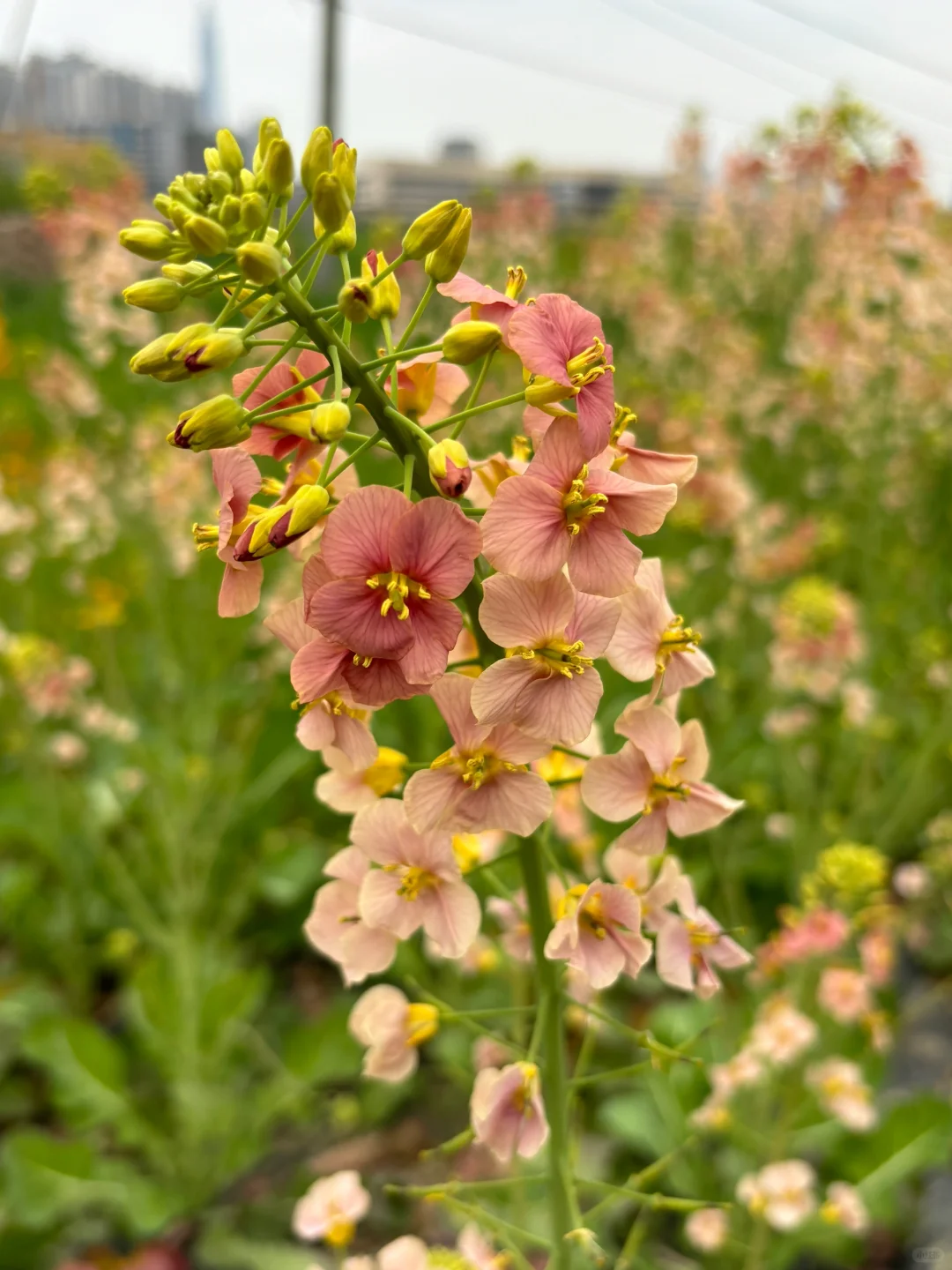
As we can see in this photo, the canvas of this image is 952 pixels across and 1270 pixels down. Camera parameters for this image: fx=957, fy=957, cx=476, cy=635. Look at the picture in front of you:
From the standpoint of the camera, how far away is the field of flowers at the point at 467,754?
2.61ft

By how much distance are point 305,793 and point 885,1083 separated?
198 centimetres

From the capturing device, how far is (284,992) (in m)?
2.94

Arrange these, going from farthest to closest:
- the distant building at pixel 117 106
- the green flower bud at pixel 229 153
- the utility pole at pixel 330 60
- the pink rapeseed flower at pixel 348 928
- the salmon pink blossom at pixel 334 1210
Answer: the distant building at pixel 117 106
the utility pole at pixel 330 60
the salmon pink blossom at pixel 334 1210
the pink rapeseed flower at pixel 348 928
the green flower bud at pixel 229 153

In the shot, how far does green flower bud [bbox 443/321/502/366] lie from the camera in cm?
81

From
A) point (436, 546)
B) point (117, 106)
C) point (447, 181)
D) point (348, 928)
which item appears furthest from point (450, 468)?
point (447, 181)

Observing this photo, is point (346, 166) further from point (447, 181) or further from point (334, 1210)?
point (447, 181)

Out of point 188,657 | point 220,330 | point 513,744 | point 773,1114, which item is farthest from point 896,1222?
point 188,657

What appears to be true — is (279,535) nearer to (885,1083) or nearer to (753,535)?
(885,1083)

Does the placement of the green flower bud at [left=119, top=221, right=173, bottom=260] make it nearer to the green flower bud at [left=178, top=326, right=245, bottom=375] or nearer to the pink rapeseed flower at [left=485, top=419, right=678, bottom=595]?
the green flower bud at [left=178, top=326, right=245, bottom=375]

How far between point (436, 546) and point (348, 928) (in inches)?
17.4

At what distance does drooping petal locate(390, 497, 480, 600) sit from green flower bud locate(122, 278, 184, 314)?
30 cm

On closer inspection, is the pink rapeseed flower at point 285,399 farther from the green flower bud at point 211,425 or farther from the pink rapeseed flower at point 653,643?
the pink rapeseed flower at point 653,643

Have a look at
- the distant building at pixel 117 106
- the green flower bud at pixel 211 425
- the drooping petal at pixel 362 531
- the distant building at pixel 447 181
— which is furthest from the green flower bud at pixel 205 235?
the distant building at pixel 117 106

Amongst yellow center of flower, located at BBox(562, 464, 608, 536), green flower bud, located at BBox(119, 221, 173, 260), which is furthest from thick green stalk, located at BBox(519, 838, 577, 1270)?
green flower bud, located at BBox(119, 221, 173, 260)
